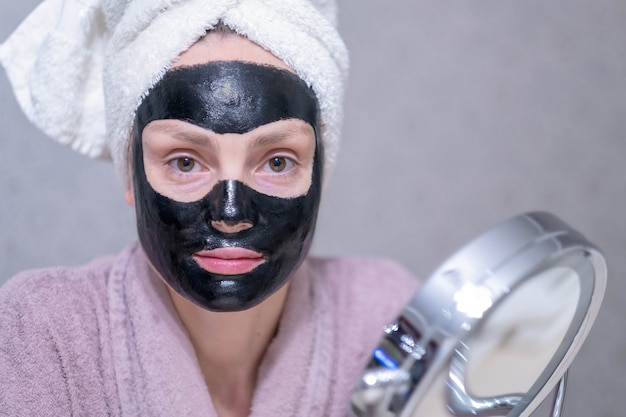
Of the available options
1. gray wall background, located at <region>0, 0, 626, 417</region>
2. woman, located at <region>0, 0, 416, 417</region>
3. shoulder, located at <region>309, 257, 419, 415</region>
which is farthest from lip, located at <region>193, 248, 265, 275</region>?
gray wall background, located at <region>0, 0, 626, 417</region>

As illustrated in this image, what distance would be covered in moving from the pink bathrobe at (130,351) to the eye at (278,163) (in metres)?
0.20

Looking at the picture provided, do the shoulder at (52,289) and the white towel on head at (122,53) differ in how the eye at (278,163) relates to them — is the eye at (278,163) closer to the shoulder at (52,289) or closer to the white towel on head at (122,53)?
the white towel on head at (122,53)

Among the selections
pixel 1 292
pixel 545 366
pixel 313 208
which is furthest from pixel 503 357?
pixel 1 292

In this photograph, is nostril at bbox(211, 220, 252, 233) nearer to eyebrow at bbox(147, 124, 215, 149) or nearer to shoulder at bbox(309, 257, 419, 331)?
eyebrow at bbox(147, 124, 215, 149)

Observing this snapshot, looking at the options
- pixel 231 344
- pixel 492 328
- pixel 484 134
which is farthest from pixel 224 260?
pixel 484 134

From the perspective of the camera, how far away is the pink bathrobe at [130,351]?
75 cm

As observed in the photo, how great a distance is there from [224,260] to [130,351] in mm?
168

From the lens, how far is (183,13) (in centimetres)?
76

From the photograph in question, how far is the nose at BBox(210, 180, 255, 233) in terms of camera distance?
0.72 meters

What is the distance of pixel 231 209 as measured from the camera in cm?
72

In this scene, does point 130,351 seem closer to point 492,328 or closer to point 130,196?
point 130,196

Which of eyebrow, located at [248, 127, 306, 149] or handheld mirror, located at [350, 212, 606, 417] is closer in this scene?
handheld mirror, located at [350, 212, 606, 417]

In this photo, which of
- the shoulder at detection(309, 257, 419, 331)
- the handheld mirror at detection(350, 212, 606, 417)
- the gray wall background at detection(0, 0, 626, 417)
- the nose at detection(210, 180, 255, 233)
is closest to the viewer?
the handheld mirror at detection(350, 212, 606, 417)

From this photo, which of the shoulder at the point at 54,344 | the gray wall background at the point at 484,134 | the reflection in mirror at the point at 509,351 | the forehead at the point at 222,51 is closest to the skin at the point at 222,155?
the forehead at the point at 222,51
